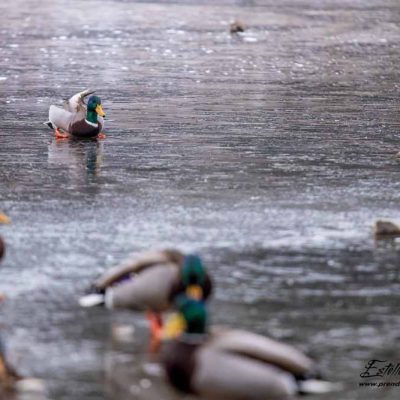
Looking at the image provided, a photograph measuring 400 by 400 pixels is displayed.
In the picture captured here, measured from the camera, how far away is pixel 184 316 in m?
5.76

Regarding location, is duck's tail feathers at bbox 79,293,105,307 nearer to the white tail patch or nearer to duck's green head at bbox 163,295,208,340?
the white tail patch

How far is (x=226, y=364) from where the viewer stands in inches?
220

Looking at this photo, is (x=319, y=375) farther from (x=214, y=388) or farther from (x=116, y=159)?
(x=116, y=159)

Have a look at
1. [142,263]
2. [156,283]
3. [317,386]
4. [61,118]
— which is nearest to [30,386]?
[156,283]

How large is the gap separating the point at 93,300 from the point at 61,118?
6.31 meters

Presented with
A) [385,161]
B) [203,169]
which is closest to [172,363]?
[203,169]

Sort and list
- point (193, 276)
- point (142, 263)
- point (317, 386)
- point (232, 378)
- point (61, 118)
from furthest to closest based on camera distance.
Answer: point (61, 118) < point (142, 263) < point (193, 276) < point (317, 386) < point (232, 378)

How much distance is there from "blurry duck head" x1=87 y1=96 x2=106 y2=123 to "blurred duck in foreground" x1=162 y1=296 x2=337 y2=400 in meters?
7.46

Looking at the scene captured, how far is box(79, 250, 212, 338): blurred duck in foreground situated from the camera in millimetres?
6457

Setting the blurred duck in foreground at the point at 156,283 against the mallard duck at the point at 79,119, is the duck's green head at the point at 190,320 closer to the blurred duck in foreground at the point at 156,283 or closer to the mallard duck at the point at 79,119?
the blurred duck in foreground at the point at 156,283

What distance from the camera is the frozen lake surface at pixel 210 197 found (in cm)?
678

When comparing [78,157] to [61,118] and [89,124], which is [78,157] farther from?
[61,118]

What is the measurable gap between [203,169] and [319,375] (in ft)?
17.9

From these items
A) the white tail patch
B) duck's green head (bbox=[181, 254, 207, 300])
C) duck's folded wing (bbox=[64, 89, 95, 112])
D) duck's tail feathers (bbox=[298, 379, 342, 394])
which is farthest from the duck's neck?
duck's tail feathers (bbox=[298, 379, 342, 394])
